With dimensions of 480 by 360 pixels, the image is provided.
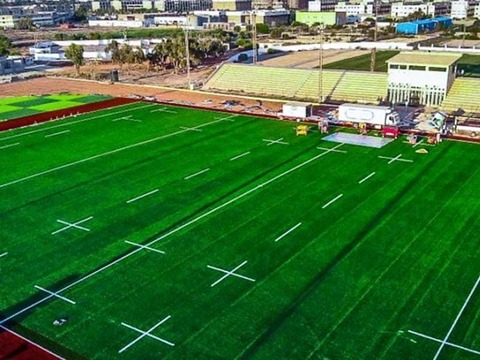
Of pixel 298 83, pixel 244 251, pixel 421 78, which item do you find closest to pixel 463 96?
pixel 421 78

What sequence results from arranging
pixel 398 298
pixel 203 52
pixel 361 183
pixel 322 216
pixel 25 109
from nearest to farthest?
pixel 398 298 → pixel 322 216 → pixel 361 183 → pixel 25 109 → pixel 203 52

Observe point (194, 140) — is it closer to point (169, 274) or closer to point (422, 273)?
point (169, 274)

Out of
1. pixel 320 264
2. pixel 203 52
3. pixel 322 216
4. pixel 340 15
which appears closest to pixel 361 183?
pixel 322 216

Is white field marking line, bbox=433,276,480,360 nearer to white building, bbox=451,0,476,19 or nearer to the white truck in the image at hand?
the white truck

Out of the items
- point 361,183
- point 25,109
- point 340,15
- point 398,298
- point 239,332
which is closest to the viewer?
point 239,332

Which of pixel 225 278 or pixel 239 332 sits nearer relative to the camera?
pixel 239 332

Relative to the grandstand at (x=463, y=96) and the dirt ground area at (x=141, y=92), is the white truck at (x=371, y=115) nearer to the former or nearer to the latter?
the dirt ground area at (x=141, y=92)

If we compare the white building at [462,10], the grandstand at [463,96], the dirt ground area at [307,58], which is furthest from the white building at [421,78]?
the white building at [462,10]
